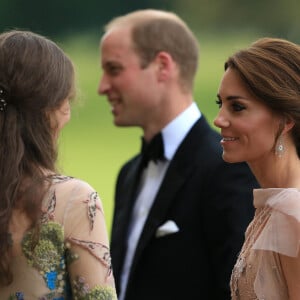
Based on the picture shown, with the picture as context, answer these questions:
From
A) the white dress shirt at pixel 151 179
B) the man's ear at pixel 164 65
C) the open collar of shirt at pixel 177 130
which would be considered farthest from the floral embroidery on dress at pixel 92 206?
the man's ear at pixel 164 65

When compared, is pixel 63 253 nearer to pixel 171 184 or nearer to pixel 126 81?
pixel 171 184

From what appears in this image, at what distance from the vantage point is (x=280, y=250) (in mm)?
2326

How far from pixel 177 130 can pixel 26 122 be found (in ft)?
5.60

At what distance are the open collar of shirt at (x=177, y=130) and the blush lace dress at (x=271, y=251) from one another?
143cm

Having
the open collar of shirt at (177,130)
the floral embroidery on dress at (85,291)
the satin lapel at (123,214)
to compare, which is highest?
the open collar of shirt at (177,130)

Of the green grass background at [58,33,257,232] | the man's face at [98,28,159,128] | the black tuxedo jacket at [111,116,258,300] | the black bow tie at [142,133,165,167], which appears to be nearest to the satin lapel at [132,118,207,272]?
the black tuxedo jacket at [111,116,258,300]

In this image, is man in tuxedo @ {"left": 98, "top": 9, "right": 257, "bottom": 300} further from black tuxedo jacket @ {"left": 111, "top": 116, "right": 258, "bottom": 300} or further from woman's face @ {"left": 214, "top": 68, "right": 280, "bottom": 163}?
woman's face @ {"left": 214, "top": 68, "right": 280, "bottom": 163}

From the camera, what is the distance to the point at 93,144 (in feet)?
19.9

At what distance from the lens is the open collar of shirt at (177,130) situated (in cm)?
397

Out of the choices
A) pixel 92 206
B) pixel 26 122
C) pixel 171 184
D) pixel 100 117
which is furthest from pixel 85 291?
pixel 100 117

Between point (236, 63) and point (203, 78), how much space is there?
350cm

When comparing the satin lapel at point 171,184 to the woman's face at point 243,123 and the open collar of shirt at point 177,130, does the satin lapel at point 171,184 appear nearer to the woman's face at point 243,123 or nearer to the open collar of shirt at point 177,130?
the open collar of shirt at point 177,130

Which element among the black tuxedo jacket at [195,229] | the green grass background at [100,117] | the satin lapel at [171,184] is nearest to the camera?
the black tuxedo jacket at [195,229]

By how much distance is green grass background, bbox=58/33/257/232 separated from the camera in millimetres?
6078
